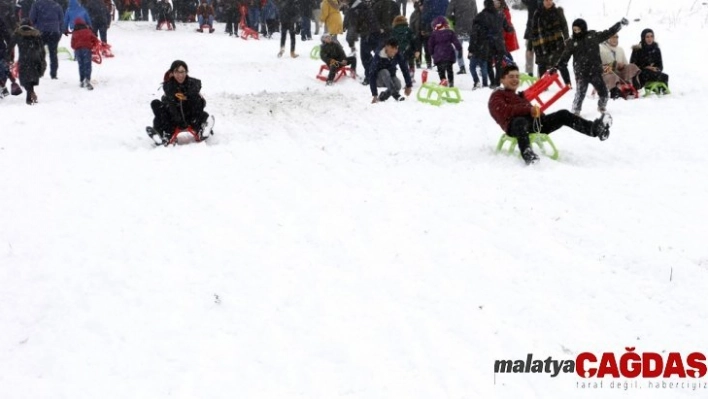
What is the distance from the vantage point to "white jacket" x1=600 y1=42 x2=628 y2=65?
11.6 meters

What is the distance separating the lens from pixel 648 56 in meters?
11.7

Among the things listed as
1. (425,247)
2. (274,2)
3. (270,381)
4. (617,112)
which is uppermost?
(274,2)

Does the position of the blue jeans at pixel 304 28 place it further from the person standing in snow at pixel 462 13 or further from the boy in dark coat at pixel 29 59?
the boy in dark coat at pixel 29 59

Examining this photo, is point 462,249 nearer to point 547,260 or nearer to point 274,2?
point 547,260

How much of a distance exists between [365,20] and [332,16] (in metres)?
3.08

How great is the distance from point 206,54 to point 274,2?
565cm

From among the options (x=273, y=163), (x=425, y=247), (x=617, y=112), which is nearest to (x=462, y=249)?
(x=425, y=247)

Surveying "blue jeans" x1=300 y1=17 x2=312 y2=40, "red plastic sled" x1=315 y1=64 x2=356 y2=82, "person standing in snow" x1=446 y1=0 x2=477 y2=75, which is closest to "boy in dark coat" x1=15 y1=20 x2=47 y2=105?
"red plastic sled" x1=315 y1=64 x2=356 y2=82

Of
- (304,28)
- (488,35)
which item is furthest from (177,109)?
(304,28)

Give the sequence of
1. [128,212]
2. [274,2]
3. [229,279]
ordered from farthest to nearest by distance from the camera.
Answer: [274,2], [128,212], [229,279]

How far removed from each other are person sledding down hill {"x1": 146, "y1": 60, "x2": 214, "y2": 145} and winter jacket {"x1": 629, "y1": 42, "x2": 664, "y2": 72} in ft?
27.2

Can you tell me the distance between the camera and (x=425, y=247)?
5.12 meters

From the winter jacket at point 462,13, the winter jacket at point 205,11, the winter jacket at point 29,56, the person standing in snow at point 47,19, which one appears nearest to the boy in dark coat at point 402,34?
the winter jacket at point 462,13

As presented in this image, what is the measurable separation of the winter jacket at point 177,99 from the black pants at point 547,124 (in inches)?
167
